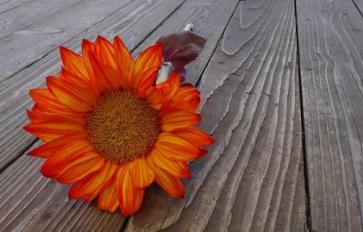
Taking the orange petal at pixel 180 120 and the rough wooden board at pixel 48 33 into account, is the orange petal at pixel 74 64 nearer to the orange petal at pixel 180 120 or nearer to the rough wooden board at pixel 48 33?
the orange petal at pixel 180 120

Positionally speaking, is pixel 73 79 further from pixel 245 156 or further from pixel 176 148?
pixel 245 156

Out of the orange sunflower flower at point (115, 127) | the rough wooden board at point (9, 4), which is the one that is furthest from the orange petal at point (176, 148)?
the rough wooden board at point (9, 4)

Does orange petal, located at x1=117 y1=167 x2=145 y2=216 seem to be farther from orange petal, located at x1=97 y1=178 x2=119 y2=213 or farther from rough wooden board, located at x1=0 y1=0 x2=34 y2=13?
rough wooden board, located at x1=0 y1=0 x2=34 y2=13

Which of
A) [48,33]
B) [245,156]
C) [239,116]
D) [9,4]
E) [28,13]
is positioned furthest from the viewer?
[9,4]

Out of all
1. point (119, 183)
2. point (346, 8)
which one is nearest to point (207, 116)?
point (119, 183)

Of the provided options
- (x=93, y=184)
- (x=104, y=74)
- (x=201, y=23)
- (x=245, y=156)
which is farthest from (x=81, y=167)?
(x=201, y=23)
